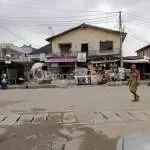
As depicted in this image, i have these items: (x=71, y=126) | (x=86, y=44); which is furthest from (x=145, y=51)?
(x=71, y=126)

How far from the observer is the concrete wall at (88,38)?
138 ft

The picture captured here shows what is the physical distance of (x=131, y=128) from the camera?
9.26 m

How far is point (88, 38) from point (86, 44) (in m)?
0.80

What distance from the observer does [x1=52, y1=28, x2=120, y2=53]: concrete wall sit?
42.1 m

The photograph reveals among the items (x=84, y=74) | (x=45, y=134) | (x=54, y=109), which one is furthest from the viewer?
(x=84, y=74)

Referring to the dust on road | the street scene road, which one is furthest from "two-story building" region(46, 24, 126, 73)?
the dust on road

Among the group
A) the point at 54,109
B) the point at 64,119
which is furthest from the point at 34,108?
the point at 64,119

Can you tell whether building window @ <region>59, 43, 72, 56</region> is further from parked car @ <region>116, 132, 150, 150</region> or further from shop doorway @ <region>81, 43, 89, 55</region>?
parked car @ <region>116, 132, 150, 150</region>

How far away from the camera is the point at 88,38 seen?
42.4m

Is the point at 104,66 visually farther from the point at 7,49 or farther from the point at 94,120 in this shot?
the point at 94,120

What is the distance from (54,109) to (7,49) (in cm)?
2753

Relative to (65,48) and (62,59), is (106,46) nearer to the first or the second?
(65,48)

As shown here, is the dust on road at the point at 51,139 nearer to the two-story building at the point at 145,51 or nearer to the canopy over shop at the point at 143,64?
the canopy over shop at the point at 143,64

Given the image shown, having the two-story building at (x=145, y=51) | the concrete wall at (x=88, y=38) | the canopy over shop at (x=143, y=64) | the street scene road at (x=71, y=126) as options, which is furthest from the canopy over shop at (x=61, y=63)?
the street scene road at (x=71, y=126)
